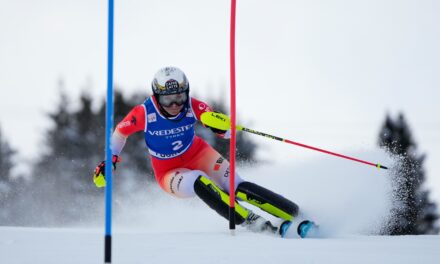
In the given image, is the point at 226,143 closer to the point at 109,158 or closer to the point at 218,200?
the point at 218,200

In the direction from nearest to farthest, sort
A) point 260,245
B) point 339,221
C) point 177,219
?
1. point 260,245
2. point 339,221
3. point 177,219

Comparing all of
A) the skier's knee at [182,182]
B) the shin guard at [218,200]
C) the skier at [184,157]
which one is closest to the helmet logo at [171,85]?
the skier at [184,157]

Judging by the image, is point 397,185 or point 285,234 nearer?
point 285,234

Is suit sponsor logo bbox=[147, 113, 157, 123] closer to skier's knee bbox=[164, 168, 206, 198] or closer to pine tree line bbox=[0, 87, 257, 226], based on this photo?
skier's knee bbox=[164, 168, 206, 198]

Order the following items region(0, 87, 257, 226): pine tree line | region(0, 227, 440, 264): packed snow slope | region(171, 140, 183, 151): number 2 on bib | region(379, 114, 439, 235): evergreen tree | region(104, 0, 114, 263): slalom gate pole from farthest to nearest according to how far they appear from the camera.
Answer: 1. region(0, 87, 257, 226): pine tree line
2. region(379, 114, 439, 235): evergreen tree
3. region(171, 140, 183, 151): number 2 on bib
4. region(0, 227, 440, 264): packed snow slope
5. region(104, 0, 114, 263): slalom gate pole

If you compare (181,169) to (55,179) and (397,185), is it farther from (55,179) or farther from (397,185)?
(55,179)

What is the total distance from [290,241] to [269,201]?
1.34 meters

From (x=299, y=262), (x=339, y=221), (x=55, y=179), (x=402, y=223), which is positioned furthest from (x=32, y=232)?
(x=55, y=179)

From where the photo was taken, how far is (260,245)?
12.4 feet

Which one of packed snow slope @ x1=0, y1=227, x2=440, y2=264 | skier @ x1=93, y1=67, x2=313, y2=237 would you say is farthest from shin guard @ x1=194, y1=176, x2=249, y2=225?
packed snow slope @ x1=0, y1=227, x2=440, y2=264

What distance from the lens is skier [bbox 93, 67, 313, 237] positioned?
520 cm

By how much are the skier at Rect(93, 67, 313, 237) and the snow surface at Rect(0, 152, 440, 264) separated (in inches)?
11.5

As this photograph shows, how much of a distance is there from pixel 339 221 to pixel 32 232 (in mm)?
2837

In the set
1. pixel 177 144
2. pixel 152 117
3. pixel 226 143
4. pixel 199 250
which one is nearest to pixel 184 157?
pixel 177 144
